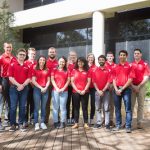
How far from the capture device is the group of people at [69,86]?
25.3 ft

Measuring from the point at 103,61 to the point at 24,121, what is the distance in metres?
2.35

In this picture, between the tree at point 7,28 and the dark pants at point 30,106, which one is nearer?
the dark pants at point 30,106

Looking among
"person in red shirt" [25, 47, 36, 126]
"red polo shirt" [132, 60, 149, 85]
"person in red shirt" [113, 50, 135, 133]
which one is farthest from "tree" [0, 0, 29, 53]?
"red polo shirt" [132, 60, 149, 85]

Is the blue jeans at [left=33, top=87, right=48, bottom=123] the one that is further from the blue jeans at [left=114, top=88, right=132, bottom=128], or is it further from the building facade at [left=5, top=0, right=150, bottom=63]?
the building facade at [left=5, top=0, right=150, bottom=63]

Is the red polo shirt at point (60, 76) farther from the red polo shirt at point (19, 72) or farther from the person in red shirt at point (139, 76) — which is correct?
the person in red shirt at point (139, 76)

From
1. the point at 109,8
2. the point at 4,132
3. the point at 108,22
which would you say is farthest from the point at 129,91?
the point at 108,22

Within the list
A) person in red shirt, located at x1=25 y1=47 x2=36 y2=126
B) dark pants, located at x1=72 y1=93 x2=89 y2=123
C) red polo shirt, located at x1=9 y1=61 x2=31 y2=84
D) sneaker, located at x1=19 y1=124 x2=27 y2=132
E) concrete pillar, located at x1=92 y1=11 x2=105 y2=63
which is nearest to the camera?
red polo shirt, located at x1=9 y1=61 x2=31 y2=84

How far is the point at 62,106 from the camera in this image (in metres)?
8.06

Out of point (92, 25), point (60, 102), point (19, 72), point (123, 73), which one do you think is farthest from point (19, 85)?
point (92, 25)

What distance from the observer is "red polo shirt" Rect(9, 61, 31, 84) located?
25.0ft

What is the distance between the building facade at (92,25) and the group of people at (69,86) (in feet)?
26.7

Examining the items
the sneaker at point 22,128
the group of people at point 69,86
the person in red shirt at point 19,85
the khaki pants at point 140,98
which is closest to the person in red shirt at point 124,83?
the group of people at point 69,86

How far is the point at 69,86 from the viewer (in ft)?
27.4

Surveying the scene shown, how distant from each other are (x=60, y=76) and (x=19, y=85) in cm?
103
